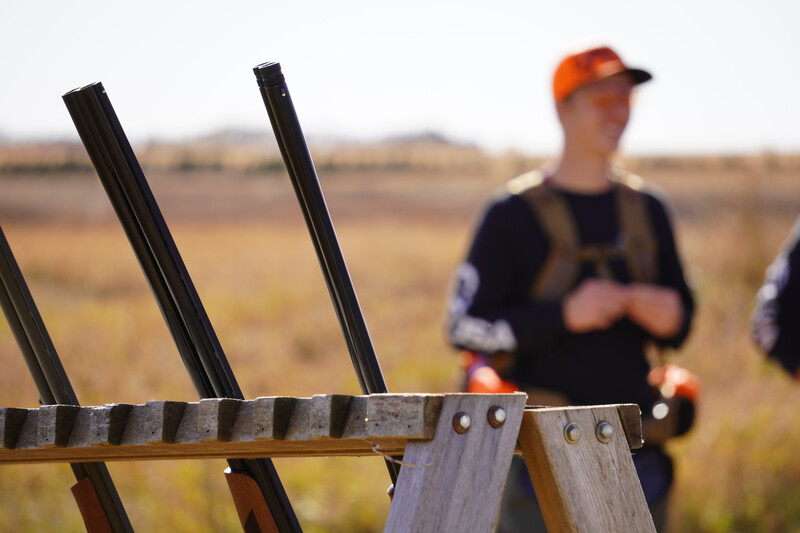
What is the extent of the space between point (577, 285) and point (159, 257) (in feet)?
5.52

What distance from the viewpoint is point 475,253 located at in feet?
8.83

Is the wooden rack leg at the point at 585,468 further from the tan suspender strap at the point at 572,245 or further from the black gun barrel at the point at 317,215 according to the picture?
the tan suspender strap at the point at 572,245

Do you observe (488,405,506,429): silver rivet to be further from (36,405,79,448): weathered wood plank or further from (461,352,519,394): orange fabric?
(461,352,519,394): orange fabric

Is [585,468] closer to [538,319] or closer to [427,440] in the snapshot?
[427,440]

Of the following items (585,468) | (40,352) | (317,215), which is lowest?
(585,468)

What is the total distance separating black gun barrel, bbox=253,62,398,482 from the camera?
114 centimetres

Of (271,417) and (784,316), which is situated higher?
(271,417)

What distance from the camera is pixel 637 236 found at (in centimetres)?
266

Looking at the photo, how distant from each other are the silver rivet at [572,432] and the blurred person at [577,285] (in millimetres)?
1465

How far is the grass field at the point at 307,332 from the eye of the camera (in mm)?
5027

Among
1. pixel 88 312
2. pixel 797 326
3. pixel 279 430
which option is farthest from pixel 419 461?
pixel 88 312

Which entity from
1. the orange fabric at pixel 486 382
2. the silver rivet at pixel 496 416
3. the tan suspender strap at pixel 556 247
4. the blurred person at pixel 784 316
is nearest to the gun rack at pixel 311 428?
the silver rivet at pixel 496 416

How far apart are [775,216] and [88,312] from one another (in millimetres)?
7905

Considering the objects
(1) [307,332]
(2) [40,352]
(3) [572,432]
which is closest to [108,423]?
(2) [40,352]
